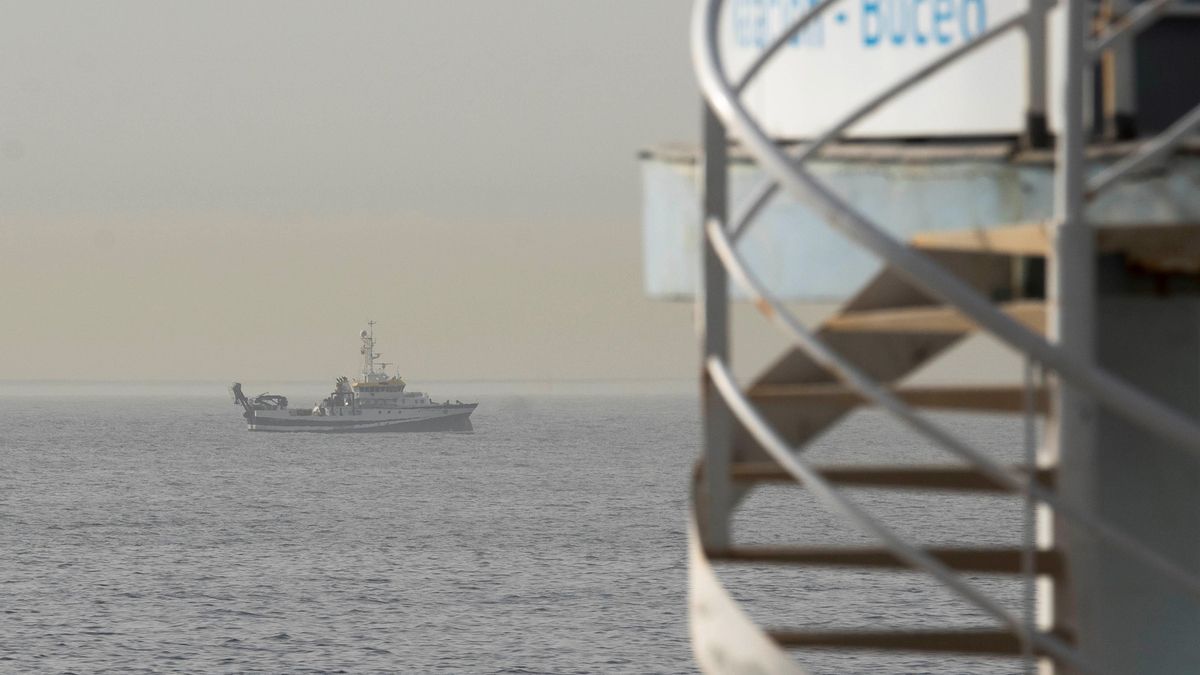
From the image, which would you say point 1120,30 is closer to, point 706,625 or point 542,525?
point 706,625

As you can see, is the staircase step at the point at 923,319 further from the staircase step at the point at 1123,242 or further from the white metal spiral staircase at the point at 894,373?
the staircase step at the point at 1123,242

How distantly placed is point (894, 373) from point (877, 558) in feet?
2.74

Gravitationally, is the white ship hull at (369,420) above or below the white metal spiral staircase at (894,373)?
below

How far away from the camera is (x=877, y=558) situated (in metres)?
4.41

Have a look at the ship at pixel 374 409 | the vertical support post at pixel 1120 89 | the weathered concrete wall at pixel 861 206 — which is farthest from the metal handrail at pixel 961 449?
the ship at pixel 374 409

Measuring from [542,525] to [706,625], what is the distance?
7841 centimetres

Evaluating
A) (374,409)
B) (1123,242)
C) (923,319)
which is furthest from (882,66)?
(374,409)

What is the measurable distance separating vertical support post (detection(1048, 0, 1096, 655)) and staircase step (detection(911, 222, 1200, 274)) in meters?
0.11

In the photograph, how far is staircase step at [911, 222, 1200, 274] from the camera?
4.31m

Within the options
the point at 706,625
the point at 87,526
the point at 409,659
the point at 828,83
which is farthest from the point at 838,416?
the point at 87,526

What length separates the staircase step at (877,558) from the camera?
14.6 ft

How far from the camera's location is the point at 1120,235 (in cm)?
436

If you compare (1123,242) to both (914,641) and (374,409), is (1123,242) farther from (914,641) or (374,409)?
(374,409)

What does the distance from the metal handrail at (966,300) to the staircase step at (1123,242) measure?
2.85 ft
